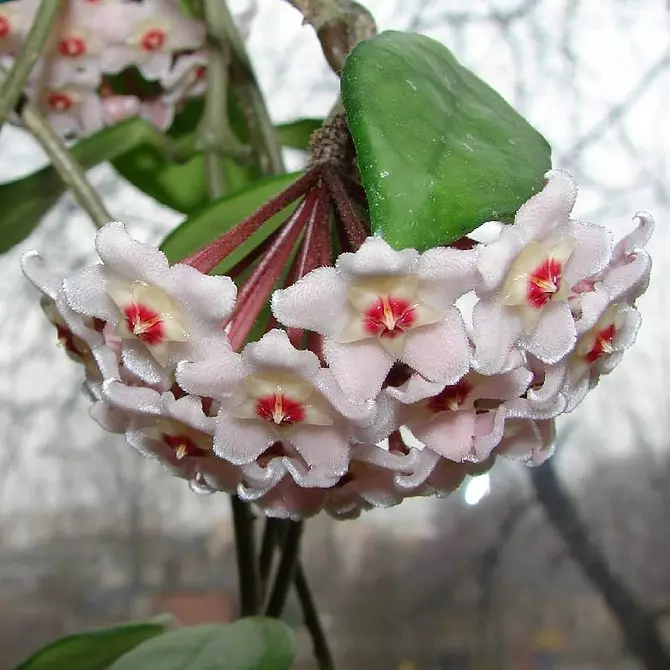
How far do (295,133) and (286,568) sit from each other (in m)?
0.53

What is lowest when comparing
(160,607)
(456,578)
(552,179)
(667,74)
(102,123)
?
(160,607)

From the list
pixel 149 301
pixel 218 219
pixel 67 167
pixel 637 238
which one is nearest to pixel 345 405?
pixel 149 301

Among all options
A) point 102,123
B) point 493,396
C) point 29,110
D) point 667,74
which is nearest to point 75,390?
point 102,123

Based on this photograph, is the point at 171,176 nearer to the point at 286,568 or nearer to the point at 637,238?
the point at 286,568

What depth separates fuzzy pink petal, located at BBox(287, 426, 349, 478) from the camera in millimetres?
500

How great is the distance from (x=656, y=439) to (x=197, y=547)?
1.14m

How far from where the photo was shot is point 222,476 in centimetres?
56

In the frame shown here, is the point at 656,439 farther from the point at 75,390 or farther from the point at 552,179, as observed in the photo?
the point at 552,179

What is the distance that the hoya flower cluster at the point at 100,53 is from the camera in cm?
95

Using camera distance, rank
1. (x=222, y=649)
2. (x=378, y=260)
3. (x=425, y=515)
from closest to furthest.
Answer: (x=378, y=260) < (x=222, y=649) < (x=425, y=515)

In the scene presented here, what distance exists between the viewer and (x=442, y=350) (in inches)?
17.7

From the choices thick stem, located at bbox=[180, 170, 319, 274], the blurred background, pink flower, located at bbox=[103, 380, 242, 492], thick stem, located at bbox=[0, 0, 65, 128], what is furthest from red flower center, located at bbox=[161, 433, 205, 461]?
the blurred background

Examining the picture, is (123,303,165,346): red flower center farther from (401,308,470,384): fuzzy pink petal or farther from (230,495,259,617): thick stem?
(230,495,259,617): thick stem

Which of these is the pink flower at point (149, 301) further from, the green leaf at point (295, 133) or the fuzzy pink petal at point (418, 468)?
the green leaf at point (295, 133)
